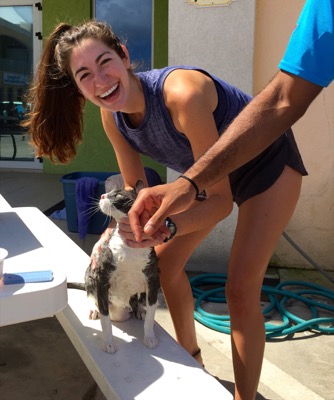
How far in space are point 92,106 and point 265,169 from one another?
6.15 meters

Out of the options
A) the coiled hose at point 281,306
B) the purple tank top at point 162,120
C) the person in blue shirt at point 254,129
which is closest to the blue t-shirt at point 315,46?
the person in blue shirt at point 254,129

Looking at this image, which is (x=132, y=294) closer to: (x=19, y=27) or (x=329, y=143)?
(x=329, y=143)

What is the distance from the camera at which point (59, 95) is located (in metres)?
1.96

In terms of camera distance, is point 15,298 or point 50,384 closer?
point 15,298

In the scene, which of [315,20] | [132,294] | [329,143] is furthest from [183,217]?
[329,143]

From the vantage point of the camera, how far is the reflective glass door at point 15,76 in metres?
7.91

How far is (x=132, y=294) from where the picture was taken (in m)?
1.71

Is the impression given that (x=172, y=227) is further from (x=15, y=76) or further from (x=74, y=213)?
(x=15, y=76)

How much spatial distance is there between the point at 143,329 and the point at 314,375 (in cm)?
120

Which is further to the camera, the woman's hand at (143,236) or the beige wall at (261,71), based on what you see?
the beige wall at (261,71)

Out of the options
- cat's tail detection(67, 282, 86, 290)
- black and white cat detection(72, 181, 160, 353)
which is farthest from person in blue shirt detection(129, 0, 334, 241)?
cat's tail detection(67, 282, 86, 290)

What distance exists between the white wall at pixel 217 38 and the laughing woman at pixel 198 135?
6.19ft

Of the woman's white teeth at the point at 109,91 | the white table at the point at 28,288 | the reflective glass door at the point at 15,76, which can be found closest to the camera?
the white table at the point at 28,288

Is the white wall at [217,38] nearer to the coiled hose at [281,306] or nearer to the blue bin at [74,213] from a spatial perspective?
the blue bin at [74,213]
